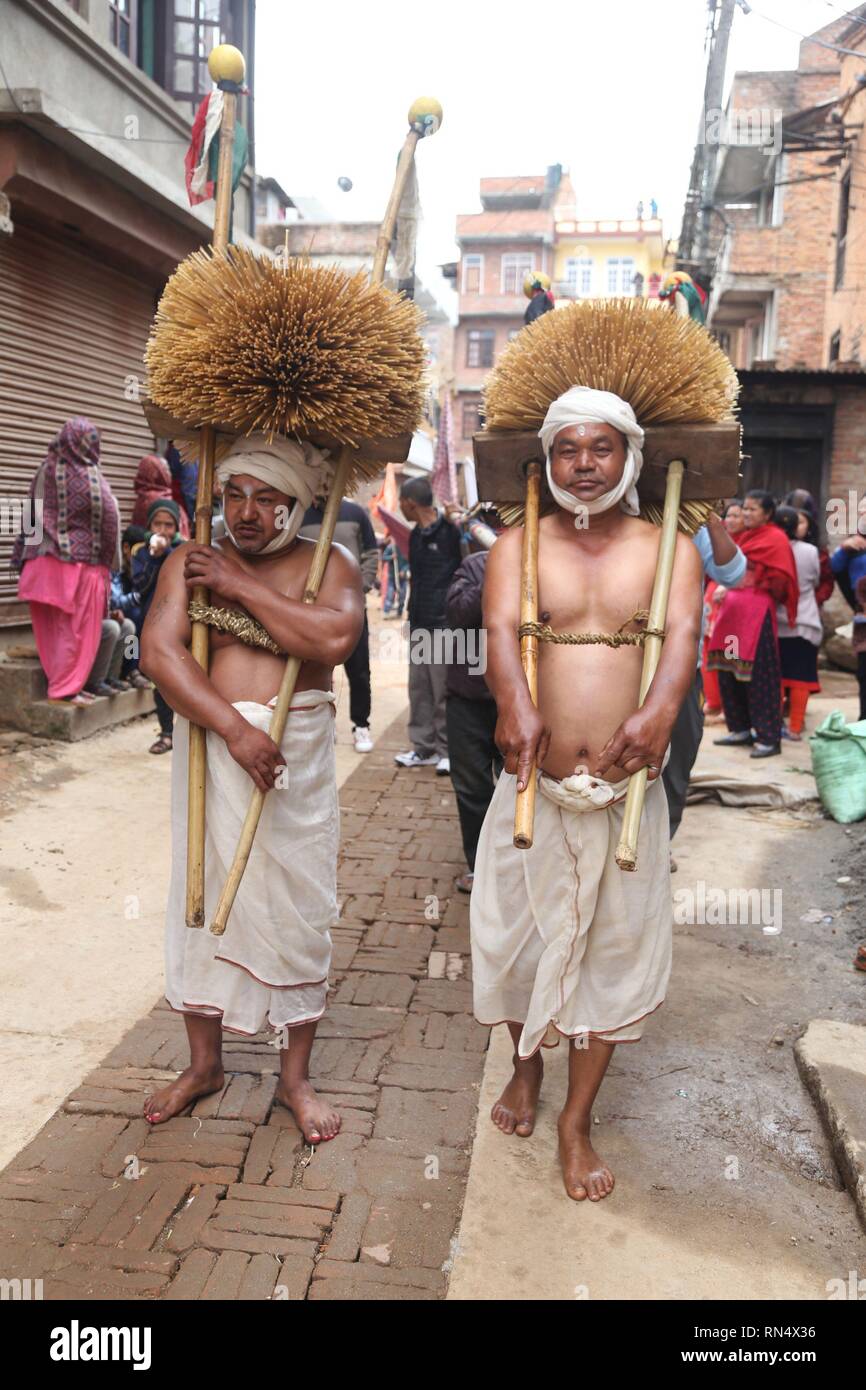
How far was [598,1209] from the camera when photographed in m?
2.67

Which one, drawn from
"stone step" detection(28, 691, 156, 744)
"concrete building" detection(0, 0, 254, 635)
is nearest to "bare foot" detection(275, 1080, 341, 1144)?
"stone step" detection(28, 691, 156, 744)

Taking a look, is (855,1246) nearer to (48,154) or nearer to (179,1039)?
(179,1039)

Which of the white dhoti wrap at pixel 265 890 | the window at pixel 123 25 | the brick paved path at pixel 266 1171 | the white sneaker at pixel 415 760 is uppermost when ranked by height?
the window at pixel 123 25

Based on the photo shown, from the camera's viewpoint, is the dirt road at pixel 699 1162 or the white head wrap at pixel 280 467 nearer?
the dirt road at pixel 699 1162

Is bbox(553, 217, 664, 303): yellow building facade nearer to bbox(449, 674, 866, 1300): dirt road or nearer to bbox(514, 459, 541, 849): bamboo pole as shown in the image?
bbox(449, 674, 866, 1300): dirt road

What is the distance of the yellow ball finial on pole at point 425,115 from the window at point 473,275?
43562 millimetres

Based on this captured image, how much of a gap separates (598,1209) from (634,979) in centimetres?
60

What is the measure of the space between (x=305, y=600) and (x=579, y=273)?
→ 47.9 metres

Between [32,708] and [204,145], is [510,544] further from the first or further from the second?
[32,708]

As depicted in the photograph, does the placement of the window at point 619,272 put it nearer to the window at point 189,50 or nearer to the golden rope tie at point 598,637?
the window at point 189,50

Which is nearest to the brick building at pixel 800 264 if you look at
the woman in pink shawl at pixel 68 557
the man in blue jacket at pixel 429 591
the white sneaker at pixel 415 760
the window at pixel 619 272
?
the man in blue jacket at pixel 429 591

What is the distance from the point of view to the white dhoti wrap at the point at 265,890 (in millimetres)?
2834

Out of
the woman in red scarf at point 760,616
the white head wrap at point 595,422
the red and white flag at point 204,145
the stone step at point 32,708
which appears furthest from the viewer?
the woman in red scarf at point 760,616

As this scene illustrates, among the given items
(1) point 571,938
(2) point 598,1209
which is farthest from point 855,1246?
(1) point 571,938
